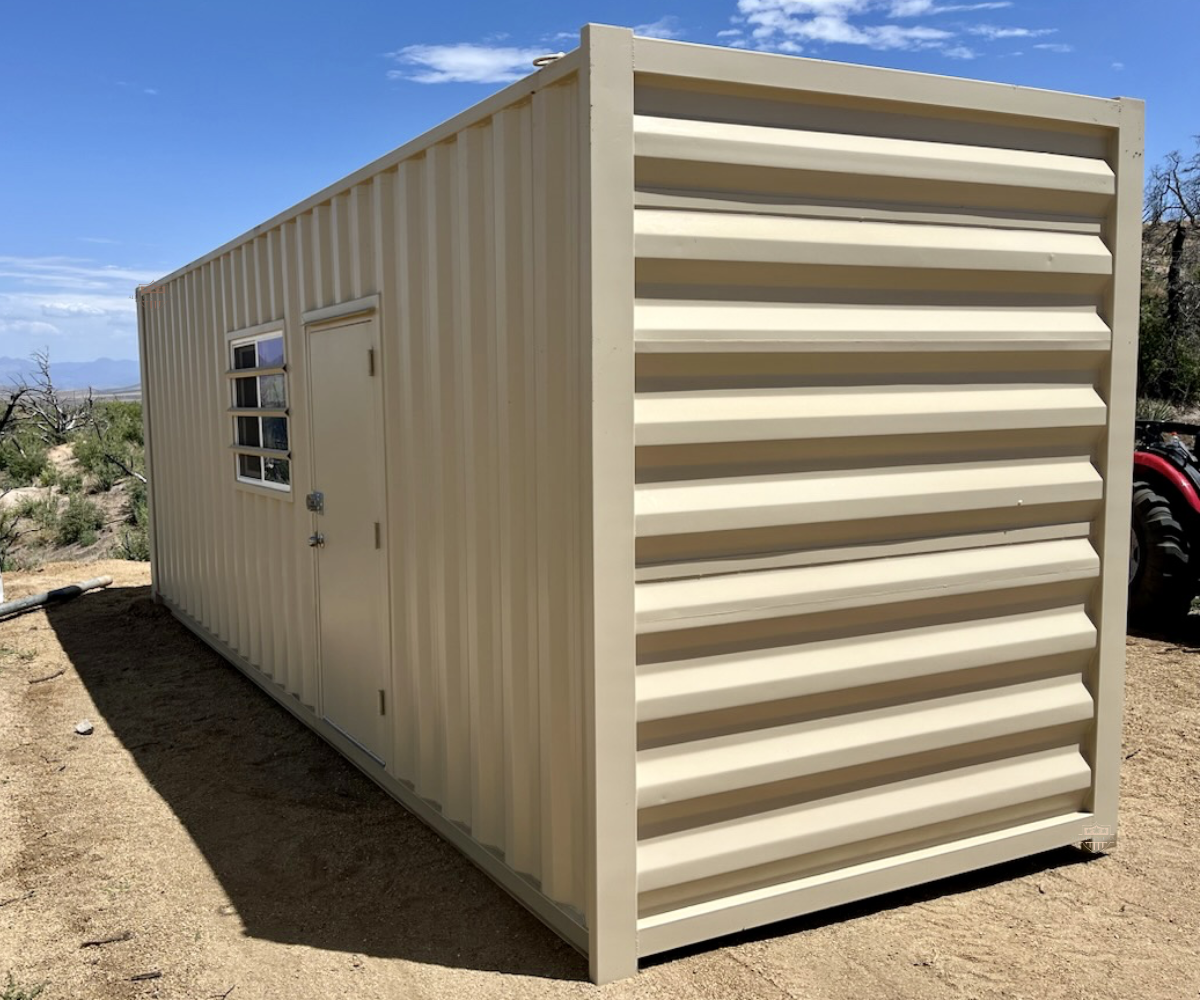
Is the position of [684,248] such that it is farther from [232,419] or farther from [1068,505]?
[232,419]

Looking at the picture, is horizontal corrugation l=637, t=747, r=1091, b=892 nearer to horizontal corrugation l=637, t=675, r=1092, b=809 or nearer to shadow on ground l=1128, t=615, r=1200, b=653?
horizontal corrugation l=637, t=675, r=1092, b=809

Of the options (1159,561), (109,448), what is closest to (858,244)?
(1159,561)

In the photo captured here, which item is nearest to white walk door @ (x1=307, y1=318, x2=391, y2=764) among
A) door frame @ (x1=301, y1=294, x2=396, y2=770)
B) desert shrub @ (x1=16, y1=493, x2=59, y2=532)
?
door frame @ (x1=301, y1=294, x2=396, y2=770)

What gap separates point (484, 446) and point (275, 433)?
124 inches

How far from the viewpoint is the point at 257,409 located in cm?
682

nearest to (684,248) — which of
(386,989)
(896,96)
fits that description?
(896,96)

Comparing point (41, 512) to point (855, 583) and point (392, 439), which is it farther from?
point (855, 583)

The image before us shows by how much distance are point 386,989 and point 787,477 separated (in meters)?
2.18

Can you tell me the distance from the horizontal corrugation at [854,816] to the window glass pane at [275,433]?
3.96 meters

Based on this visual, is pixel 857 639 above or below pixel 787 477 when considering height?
below

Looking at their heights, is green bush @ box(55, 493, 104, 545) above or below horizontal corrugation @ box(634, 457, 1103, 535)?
below

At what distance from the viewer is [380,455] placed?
501 centimetres

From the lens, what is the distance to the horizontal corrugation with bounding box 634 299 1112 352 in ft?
11.2

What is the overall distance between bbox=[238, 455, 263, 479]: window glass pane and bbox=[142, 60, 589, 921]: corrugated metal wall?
115cm
